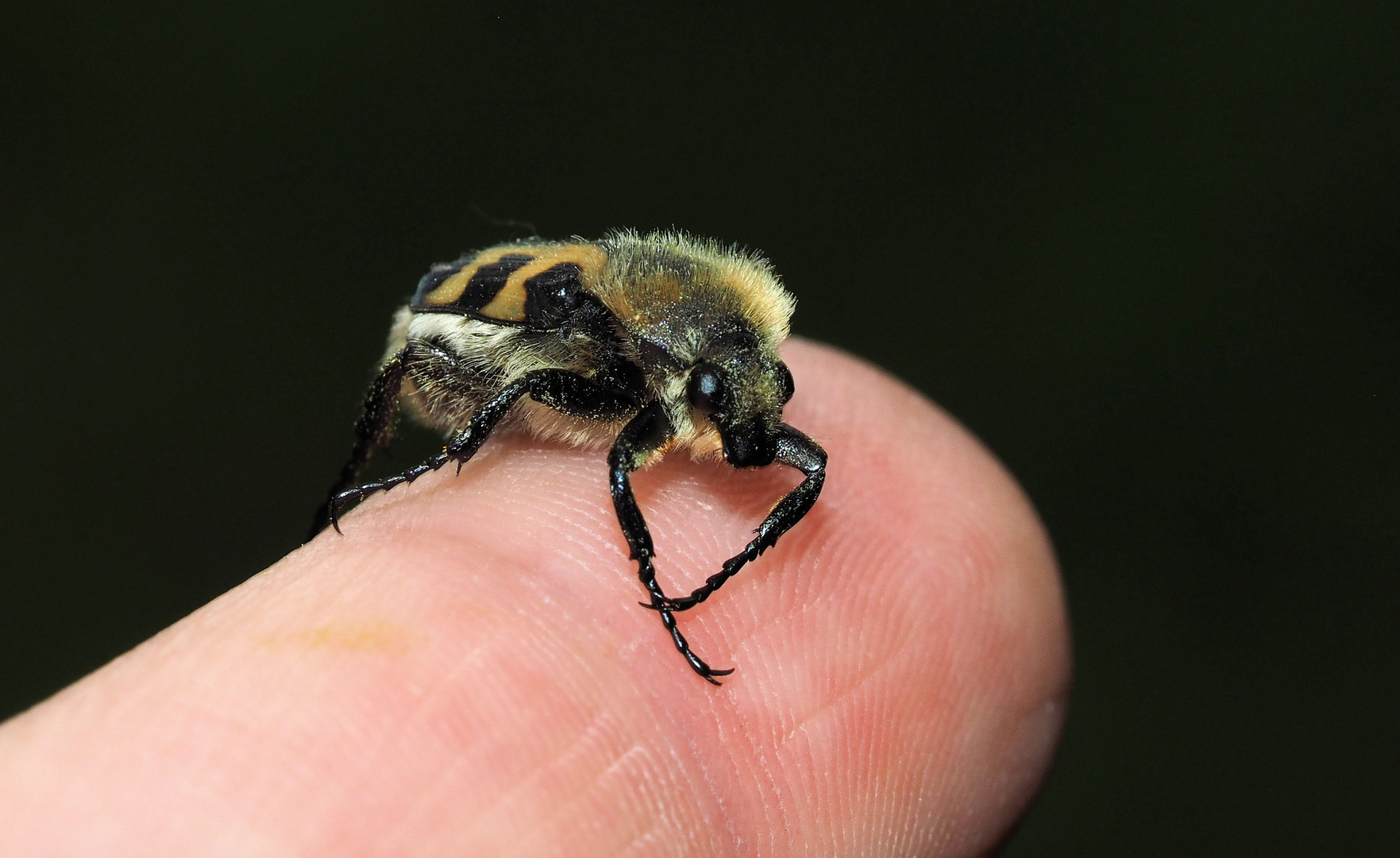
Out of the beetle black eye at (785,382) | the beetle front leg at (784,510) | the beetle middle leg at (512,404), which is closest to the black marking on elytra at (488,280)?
the beetle middle leg at (512,404)

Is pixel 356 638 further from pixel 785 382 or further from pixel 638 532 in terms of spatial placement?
pixel 785 382

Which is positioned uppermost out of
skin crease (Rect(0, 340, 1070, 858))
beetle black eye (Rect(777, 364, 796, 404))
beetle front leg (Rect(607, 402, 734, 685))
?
beetle black eye (Rect(777, 364, 796, 404))

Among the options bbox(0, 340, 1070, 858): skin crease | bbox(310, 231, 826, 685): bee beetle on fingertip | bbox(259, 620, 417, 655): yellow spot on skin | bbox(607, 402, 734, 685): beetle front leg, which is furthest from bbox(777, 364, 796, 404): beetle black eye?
bbox(259, 620, 417, 655): yellow spot on skin

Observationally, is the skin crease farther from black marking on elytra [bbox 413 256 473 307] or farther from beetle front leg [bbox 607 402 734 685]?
black marking on elytra [bbox 413 256 473 307]

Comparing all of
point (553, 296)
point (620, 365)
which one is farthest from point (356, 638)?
point (553, 296)

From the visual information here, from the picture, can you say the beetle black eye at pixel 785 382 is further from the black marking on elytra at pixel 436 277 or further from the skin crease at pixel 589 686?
the black marking on elytra at pixel 436 277
